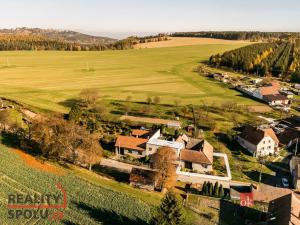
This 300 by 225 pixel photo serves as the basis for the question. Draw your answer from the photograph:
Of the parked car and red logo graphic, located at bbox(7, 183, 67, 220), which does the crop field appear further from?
the parked car

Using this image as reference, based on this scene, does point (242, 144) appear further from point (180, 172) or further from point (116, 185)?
point (116, 185)

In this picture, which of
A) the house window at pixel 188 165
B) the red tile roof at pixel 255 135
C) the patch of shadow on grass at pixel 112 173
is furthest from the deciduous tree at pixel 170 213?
the red tile roof at pixel 255 135

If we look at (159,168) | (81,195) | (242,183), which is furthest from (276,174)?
(81,195)

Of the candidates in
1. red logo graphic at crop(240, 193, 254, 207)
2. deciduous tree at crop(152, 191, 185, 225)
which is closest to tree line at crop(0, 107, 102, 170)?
deciduous tree at crop(152, 191, 185, 225)

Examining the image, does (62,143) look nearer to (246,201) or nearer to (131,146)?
(131,146)

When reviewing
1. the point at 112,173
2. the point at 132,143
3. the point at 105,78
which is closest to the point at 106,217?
the point at 112,173
